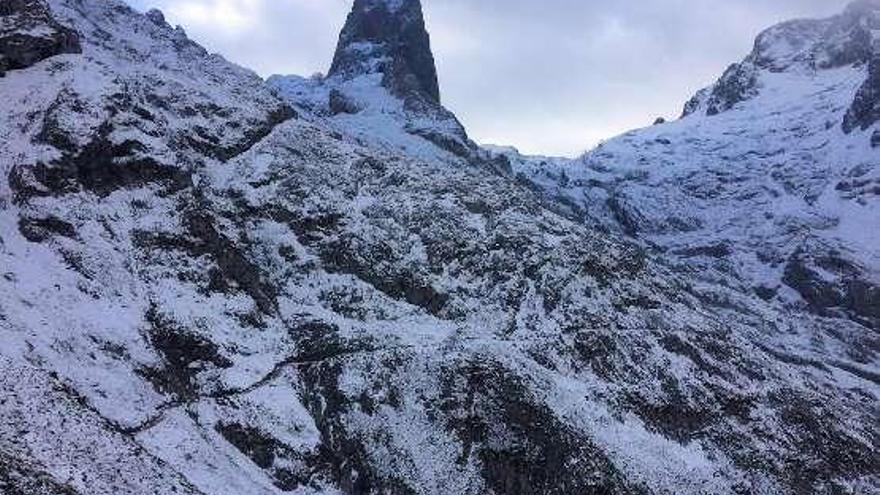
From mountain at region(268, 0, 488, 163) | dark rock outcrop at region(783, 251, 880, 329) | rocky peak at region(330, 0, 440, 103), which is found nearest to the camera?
dark rock outcrop at region(783, 251, 880, 329)

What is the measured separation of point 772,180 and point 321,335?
329 ft

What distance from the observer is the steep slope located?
102719 millimetres

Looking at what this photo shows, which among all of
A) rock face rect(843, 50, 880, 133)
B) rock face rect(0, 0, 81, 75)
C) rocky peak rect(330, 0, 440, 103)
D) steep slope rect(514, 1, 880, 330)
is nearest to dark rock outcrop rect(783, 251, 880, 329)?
steep slope rect(514, 1, 880, 330)

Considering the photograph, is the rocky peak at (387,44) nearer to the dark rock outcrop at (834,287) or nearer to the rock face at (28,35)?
the dark rock outcrop at (834,287)

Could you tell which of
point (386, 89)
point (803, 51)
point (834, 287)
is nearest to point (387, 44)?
point (386, 89)

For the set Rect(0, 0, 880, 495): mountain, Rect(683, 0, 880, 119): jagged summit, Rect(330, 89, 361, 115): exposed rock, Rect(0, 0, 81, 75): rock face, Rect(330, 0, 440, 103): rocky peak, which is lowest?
Rect(0, 0, 880, 495): mountain

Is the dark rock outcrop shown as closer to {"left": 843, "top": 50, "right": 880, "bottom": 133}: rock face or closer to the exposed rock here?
{"left": 843, "top": 50, "right": 880, "bottom": 133}: rock face

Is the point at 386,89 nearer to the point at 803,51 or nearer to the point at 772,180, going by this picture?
the point at 772,180

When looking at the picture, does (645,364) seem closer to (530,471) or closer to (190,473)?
(530,471)

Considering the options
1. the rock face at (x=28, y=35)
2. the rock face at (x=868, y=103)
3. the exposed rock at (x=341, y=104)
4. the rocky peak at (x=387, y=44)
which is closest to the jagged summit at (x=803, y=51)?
the rock face at (x=868, y=103)

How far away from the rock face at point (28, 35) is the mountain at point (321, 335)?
27 cm

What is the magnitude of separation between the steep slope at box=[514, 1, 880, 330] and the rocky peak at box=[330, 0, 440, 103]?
20.9 metres

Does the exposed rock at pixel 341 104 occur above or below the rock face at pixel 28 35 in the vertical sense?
above

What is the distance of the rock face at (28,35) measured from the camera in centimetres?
6103
